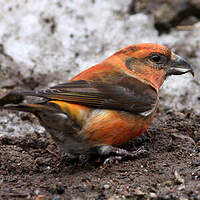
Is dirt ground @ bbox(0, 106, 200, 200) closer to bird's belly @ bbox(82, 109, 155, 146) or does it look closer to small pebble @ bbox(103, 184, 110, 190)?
small pebble @ bbox(103, 184, 110, 190)

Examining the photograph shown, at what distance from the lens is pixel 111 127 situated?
3.86 metres

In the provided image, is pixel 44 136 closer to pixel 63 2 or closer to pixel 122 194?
pixel 122 194

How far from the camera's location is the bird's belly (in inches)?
150

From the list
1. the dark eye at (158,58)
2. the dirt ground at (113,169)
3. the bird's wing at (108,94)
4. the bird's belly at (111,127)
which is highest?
the dark eye at (158,58)

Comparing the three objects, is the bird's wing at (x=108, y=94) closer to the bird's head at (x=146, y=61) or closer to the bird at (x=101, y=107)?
the bird at (x=101, y=107)

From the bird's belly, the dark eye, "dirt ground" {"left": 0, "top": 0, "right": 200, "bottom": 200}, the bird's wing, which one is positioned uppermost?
the dark eye

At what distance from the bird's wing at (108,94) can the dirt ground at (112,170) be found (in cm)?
52

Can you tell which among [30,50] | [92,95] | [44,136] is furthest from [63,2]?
[92,95]

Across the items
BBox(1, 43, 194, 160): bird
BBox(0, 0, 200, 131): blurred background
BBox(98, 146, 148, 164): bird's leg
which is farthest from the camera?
BBox(0, 0, 200, 131): blurred background

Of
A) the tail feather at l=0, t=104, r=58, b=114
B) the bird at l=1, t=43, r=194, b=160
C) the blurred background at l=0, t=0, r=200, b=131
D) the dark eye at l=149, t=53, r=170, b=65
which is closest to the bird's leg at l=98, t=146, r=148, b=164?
the bird at l=1, t=43, r=194, b=160

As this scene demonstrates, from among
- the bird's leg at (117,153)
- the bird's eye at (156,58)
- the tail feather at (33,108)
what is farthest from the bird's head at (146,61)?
the tail feather at (33,108)

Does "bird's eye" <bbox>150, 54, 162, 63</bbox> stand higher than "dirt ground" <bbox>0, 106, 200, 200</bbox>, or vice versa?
"bird's eye" <bbox>150, 54, 162, 63</bbox>

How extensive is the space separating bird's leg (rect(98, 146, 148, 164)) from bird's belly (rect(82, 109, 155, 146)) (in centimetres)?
6

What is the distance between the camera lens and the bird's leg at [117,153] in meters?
3.96
